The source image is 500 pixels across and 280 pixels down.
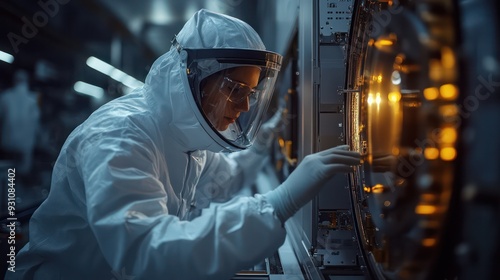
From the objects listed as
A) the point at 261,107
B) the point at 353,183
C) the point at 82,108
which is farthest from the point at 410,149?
the point at 82,108

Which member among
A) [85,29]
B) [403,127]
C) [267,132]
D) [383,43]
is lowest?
[267,132]

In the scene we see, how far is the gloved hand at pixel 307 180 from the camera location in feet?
4.67

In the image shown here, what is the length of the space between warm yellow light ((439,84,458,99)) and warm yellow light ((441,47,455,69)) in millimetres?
50

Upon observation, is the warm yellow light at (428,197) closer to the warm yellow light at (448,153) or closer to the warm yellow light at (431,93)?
the warm yellow light at (448,153)

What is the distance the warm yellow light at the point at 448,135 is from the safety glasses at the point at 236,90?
0.95 m

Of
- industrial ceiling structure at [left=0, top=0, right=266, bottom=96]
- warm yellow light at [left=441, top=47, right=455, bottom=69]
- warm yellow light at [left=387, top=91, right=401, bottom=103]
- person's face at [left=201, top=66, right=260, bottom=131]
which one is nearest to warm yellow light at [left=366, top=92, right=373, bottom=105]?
warm yellow light at [left=387, top=91, right=401, bottom=103]

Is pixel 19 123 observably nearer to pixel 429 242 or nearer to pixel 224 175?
pixel 224 175

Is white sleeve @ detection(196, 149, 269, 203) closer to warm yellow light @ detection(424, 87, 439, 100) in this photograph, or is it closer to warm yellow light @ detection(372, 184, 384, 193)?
warm yellow light @ detection(372, 184, 384, 193)

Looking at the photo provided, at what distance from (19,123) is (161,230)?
16.4ft

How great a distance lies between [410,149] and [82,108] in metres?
7.68

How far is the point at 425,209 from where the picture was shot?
1.18m

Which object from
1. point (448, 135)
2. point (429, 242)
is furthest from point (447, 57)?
point (429, 242)

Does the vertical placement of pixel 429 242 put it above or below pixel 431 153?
below

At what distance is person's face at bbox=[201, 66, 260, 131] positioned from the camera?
5.85 feet
